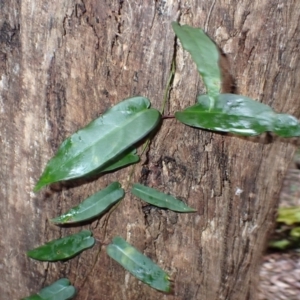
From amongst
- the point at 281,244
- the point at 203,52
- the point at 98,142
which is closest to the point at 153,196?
the point at 98,142

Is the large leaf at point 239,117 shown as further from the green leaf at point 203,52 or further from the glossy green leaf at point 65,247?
the glossy green leaf at point 65,247

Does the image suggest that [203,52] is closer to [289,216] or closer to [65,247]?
[65,247]

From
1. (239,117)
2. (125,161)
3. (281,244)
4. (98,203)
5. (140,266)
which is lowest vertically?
(281,244)

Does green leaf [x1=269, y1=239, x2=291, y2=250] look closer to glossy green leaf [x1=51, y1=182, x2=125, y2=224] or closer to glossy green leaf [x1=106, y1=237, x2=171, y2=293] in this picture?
glossy green leaf [x1=106, y1=237, x2=171, y2=293]

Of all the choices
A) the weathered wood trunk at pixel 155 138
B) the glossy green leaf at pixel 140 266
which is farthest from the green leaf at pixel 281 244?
the glossy green leaf at pixel 140 266

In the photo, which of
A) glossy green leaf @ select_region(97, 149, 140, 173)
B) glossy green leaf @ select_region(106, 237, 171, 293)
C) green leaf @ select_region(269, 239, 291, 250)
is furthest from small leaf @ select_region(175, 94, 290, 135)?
green leaf @ select_region(269, 239, 291, 250)

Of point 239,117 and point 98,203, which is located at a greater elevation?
point 239,117

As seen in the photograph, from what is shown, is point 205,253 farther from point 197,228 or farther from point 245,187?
point 245,187
